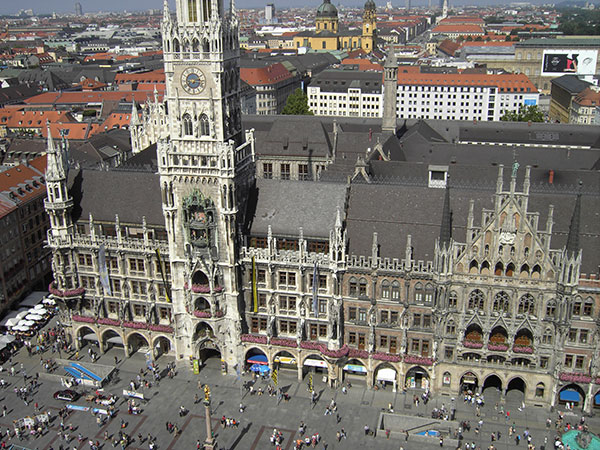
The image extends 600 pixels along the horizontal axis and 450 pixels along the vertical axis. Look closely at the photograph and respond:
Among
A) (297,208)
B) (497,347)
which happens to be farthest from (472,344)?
(297,208)

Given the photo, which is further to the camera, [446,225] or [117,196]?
[117,196]

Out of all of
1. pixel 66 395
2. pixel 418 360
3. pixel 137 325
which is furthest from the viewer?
pixel 137 325

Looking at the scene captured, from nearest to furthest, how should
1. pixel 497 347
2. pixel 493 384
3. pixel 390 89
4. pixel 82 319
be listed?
pixel 497 347, pixel 493 384, pixel 82 319, pixel 390 89

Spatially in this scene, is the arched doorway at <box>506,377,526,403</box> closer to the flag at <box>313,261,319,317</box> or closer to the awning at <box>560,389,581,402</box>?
the awning at <box>560,389,581,402</box>

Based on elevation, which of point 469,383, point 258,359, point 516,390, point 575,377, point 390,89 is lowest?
point 516,390

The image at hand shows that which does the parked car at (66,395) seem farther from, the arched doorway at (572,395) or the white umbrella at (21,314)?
the arched doorway at (572,395)

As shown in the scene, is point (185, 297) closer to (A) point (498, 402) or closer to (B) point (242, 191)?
(B) point (242, 191)

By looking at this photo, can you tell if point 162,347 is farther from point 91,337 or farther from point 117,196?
point 117,196
